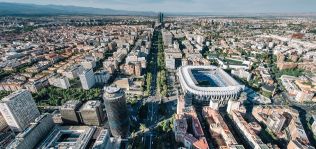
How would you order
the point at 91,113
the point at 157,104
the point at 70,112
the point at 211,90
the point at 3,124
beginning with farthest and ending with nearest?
1. the point at 157,104
2. the point at 211,90
3. the point at 3,124
4. the point at 70,112
5. the point at 91,113

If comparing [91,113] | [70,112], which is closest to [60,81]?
[70,112]

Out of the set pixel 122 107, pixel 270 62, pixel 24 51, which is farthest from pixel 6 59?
pixel 270 62

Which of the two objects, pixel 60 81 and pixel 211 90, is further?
pixel 60 81

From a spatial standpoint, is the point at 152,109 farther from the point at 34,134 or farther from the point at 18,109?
the point at 18,109

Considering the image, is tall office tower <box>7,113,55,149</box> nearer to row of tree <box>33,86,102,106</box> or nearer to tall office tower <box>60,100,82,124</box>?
tall office tower <box>60,100,82,124</box>

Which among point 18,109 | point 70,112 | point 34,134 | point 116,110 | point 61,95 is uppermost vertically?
point 116,110

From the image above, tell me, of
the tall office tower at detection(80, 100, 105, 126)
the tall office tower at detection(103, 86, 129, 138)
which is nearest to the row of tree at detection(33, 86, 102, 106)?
the tall office tower at detection(80, 100, 105, 126)

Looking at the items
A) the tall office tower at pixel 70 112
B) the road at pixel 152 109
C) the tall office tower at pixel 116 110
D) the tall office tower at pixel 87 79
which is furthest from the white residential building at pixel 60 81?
the tall office tower at pixel 116 110
